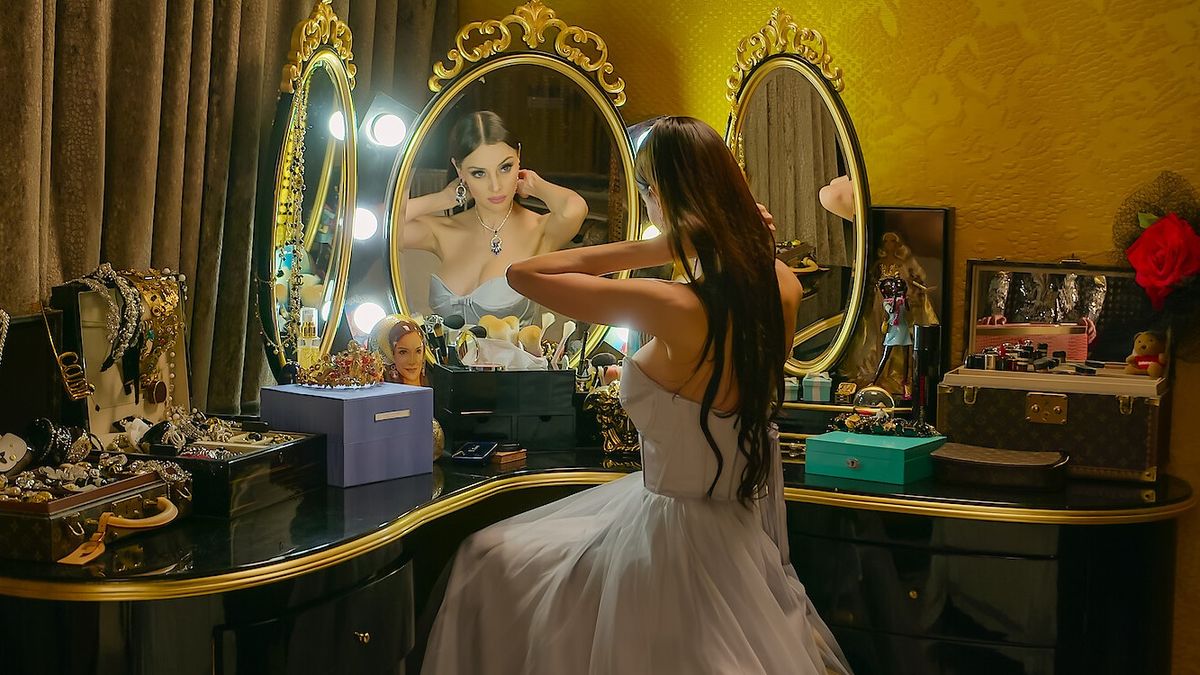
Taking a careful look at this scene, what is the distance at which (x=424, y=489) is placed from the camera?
101 inches

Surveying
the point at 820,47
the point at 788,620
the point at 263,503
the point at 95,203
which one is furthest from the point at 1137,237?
the point at 95,203

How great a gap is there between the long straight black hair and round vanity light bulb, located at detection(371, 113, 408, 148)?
3.91ft

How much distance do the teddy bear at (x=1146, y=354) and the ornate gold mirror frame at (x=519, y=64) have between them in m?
1.36

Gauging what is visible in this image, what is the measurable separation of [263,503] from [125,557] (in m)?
0.42

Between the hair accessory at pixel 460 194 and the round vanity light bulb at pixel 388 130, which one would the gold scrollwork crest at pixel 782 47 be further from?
the round vanity light bulb at pixel 388 130

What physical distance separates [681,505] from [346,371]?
2.89ft

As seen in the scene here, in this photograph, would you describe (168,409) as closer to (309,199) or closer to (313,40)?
(309,199)

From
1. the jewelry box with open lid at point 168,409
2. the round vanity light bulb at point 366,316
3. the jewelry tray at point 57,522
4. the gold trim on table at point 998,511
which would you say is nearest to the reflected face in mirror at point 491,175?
the round vanity light bulb at point 366,316

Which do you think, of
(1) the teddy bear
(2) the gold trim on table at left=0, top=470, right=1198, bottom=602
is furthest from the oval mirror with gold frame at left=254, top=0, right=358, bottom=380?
(1) the teddy bear

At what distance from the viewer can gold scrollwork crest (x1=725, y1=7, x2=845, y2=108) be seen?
328 centimetres

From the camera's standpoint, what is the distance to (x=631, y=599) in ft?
7.11

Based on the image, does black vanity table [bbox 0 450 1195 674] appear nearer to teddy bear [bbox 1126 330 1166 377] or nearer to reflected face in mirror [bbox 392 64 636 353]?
teddy bear [bbox 1126 330 1166 377]

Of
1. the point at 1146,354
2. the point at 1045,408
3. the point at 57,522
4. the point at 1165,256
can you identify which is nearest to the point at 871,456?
the point at 1045,408

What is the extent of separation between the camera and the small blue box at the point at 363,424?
2555 millimetres
